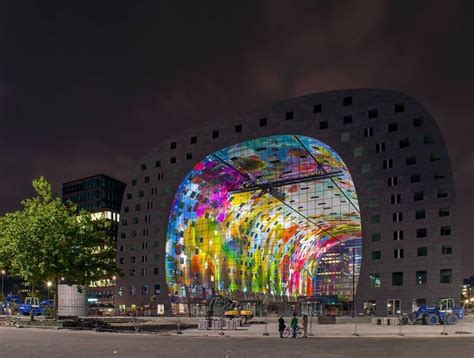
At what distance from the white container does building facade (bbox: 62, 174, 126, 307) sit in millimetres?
95589

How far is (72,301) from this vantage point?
232 ft

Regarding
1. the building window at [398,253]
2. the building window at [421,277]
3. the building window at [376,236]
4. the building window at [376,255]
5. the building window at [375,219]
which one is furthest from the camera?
the building window at [375,219]

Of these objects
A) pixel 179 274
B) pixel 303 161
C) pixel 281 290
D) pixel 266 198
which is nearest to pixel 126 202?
pixel 179 274

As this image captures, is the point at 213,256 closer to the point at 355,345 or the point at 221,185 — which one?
the point at 221,185

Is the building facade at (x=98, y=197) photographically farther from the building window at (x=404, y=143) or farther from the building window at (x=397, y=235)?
the building window at (x=404, y=143)

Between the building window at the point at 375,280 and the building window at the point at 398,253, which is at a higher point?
the building window at the point at 398,253

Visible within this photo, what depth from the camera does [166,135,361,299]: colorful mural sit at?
90875 mm

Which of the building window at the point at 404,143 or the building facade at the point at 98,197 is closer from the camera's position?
the building window at the point at 404,143

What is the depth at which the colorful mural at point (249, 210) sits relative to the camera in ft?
298

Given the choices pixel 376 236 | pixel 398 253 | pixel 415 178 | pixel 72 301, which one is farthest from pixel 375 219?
pixel 72 301

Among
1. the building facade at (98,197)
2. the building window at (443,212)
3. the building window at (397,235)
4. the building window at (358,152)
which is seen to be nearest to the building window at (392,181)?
the building window at (358,152)

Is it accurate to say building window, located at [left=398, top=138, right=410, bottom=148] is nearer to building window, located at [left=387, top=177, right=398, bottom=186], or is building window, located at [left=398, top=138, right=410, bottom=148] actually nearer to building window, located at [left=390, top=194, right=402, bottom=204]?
building window, located at [left=387, top=177, right=398, bottom=186]

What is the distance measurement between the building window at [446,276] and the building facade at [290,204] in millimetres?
140

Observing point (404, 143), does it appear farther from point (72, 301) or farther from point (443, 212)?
point (72, 301)
